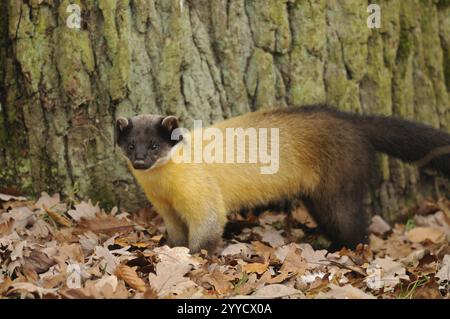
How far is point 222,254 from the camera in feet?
22.9

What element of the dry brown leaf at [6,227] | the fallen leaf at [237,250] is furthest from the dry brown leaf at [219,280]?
the dry brown leaf at [6,227]

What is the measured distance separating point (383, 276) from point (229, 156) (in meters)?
2.13

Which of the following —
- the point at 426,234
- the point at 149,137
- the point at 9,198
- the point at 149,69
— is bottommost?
the point at 426,234

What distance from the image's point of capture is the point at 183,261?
6301 millimetres

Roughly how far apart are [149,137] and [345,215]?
7.39ft

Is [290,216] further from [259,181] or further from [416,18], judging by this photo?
[416,18]

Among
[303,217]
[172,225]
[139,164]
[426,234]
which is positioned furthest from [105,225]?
[426,234]

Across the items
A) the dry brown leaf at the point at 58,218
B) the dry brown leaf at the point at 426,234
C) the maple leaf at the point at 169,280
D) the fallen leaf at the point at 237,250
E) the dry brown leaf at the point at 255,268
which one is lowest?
the dry brown leaf at the point at 426,234

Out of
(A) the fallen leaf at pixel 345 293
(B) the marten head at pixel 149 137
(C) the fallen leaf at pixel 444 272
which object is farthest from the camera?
(B) the marten head at pixel 149 137

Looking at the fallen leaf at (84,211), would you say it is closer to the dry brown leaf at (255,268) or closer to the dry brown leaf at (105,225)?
the dry brown leaf at (105,225)

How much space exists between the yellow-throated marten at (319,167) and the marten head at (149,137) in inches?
12.7

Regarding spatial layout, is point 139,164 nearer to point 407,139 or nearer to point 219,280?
point 219,280

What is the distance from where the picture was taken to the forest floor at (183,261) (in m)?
5.56

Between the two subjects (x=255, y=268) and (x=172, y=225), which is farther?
(x=172, y=225)
